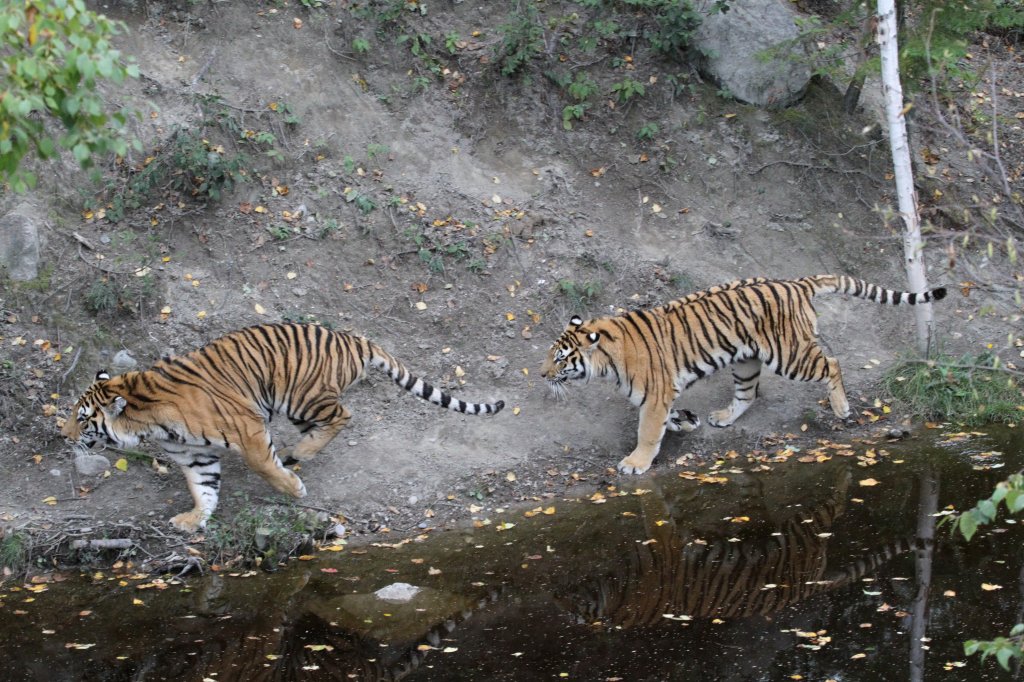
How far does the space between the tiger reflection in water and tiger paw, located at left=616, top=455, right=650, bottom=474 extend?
2.68 ft

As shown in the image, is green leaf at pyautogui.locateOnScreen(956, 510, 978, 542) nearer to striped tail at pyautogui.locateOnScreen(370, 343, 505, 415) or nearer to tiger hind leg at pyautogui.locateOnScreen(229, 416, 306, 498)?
striped tail at pyautogui.locateOnScreen(370, 343, 505, 415)

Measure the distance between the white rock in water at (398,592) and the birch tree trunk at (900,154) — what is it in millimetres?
5142

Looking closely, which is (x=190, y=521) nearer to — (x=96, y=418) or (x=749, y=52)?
(x=96, y=418)

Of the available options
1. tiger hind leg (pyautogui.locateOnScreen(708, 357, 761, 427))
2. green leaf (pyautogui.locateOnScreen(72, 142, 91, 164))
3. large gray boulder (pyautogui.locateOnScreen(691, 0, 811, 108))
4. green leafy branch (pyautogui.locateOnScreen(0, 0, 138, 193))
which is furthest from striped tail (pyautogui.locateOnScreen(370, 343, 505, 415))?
large gray boulder (pyautogui.locateOnScreen(691, 0, 811, 108))

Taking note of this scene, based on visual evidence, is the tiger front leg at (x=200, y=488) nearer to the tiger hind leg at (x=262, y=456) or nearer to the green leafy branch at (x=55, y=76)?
the tiger hind leg at (x=262, y=456)

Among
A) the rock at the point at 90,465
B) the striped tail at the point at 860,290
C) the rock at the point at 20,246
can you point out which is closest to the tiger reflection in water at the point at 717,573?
the striped tail at the point at 860,290

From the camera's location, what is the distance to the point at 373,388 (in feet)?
31.1

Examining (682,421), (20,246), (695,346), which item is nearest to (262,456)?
(20,246)

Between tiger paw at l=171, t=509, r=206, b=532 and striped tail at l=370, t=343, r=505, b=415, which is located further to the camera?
striped tail at l=370, t=343, r=505, b=415

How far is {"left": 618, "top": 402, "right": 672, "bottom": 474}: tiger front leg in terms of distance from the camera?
8.85 m

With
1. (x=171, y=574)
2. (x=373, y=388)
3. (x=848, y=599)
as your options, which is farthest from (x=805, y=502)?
(x=171, y=574)

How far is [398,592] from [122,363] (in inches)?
142

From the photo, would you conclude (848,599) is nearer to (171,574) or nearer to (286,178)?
(171,574)

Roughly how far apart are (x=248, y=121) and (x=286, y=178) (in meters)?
0.81
